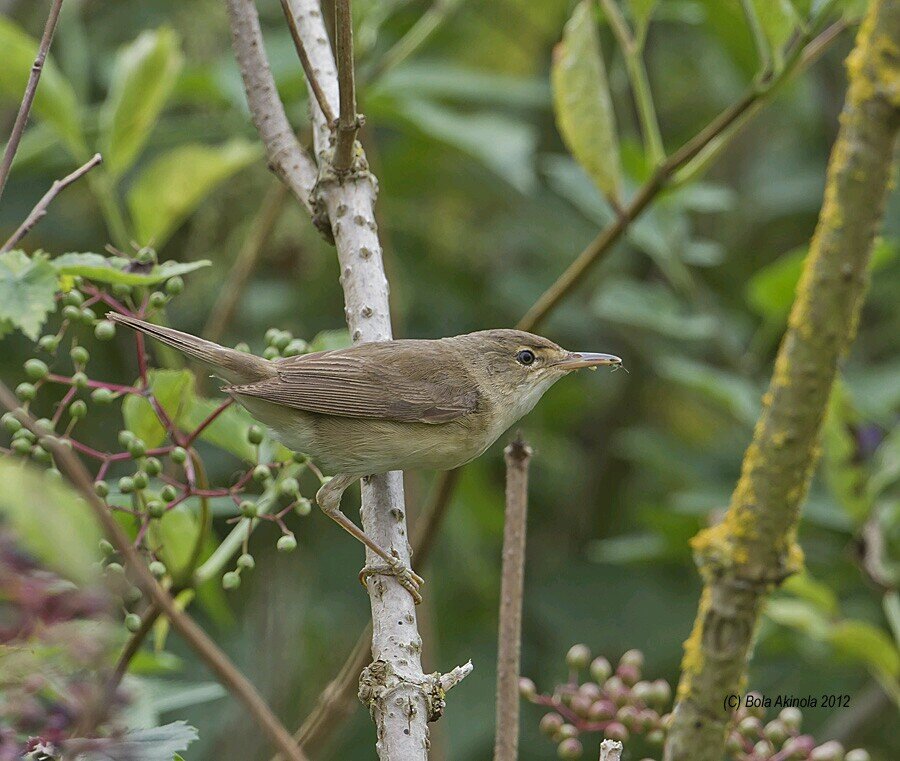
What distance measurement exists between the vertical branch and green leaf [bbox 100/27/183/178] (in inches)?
75.1

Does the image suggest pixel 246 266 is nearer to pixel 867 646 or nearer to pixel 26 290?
pixel 26 290

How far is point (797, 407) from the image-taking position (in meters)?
2.08

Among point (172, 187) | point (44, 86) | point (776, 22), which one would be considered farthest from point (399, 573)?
point (44, 86)

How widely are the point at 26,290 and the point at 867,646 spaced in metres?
2.25

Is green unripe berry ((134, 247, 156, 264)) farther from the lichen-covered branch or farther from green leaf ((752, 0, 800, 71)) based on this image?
green leaf ((752, 0, 800, 71))

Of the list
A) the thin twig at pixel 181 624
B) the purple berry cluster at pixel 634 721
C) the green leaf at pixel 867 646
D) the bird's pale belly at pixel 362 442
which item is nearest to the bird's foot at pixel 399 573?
the purple berry cluster at pixel 634 721

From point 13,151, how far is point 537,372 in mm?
2034

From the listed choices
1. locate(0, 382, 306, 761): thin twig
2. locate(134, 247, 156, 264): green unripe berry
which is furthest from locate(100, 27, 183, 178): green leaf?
locate(0, 382, 306, 761): thin twig

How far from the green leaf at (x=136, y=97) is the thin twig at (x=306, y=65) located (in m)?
1.02

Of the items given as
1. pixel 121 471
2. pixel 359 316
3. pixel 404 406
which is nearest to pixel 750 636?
pixel 359 316

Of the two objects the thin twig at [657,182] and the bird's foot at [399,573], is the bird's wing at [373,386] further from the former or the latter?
the bird's foot at [399,573]

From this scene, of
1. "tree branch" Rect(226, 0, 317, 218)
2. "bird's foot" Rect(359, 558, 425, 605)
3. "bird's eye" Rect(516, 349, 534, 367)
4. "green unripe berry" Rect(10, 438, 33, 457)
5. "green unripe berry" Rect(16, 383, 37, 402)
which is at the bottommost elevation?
"bird's foot" Rect(359, 558, 425, 605)

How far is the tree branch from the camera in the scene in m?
2.62

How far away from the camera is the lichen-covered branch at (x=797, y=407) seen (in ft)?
6.77
